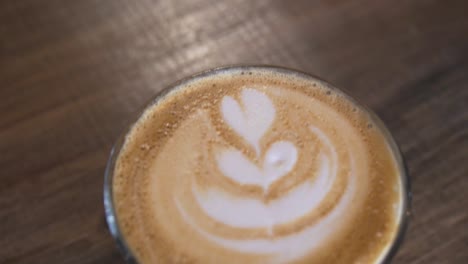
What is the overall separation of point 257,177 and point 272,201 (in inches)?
1.7

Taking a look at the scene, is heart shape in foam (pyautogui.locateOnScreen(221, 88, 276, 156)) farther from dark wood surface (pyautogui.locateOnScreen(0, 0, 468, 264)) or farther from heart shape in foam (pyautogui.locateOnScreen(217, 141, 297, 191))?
dark wood surface (pyautogui.locateOnScreen(0, 0, 468, 264))

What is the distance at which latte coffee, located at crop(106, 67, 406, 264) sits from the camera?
78 cm

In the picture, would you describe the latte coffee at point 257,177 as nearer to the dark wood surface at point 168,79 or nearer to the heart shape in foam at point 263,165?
the heart shape in foam at point 263,165

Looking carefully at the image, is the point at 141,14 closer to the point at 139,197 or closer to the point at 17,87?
the point at 17,87

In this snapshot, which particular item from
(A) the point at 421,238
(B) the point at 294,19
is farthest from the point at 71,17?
(A) the point at 421,238

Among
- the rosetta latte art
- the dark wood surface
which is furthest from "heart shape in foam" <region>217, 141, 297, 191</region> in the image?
the dark wood surface

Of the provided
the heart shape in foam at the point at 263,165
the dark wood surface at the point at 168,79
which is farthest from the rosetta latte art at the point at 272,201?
the dark wood surface at the point at 168,79

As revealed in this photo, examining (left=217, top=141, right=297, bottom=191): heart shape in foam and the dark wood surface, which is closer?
(left=217, top=141, right=297, bottom=191): heart shape in foam

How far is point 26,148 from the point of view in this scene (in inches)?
42.2

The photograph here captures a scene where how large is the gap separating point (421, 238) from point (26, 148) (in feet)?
2.31

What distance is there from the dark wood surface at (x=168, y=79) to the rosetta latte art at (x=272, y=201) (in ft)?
0.78

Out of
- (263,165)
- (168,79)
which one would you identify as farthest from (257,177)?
(168,79)

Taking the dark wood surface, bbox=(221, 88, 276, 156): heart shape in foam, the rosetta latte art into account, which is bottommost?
the dark wood surface

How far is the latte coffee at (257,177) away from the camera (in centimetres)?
78
